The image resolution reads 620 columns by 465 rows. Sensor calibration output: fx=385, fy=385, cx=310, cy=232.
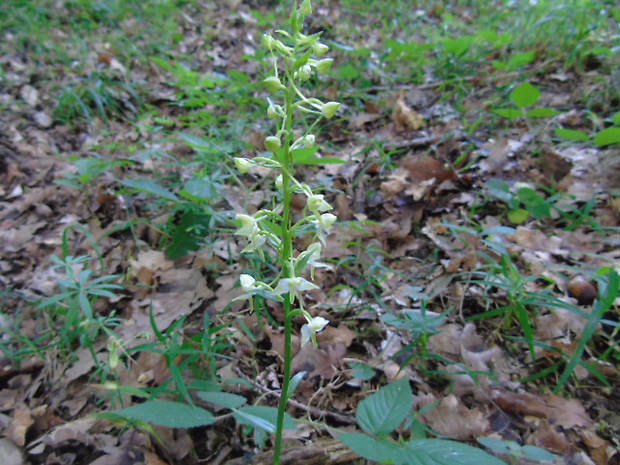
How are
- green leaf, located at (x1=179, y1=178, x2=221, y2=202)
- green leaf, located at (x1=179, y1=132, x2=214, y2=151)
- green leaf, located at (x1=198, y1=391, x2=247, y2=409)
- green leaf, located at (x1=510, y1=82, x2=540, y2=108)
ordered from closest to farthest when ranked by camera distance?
1. green leaf, located at (x1=198, y1=391, x2=247, y2=409)
2. green leaf, located at (x1=179, y1=178, x2=221, y2=202)
3. green leaf, located at (x1=179, y1=132, x2=214, y2=151)
4. green leaf, located at (x1=510, y1=82, x2=540, y2=108)

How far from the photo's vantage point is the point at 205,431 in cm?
165

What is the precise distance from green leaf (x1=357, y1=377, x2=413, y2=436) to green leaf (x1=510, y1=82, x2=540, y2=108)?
2623 mm

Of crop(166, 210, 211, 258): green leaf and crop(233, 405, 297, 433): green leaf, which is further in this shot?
crop(166, 210, 211, 258): green leaf

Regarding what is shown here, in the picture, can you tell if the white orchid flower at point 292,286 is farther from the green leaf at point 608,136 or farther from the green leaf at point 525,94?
the green leaf at point 525,94

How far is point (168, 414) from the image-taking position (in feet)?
4.17

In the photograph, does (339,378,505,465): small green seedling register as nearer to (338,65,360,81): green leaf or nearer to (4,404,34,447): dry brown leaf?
(4,404,34,447): dry brown leaf

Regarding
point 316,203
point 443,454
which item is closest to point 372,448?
point 443,454

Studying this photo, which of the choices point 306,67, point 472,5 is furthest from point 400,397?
point 472,5

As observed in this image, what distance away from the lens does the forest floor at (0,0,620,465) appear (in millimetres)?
1658

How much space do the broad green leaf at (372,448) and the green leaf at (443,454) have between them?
33 mm

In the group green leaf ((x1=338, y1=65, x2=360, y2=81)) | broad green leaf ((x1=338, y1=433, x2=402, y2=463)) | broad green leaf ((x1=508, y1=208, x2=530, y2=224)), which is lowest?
broad green leaf ((x1=338, y1=433, x2=402, y2=463))

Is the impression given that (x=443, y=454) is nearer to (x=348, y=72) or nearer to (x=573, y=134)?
(x=573, y=134)

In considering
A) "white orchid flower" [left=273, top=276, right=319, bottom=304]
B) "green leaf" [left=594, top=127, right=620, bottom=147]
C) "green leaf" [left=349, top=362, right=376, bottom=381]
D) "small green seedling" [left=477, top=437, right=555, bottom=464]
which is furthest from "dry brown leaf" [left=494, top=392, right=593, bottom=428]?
"green leaf" [left=594, top=127, right=620, bottom=147]

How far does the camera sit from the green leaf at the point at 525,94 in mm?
2959
